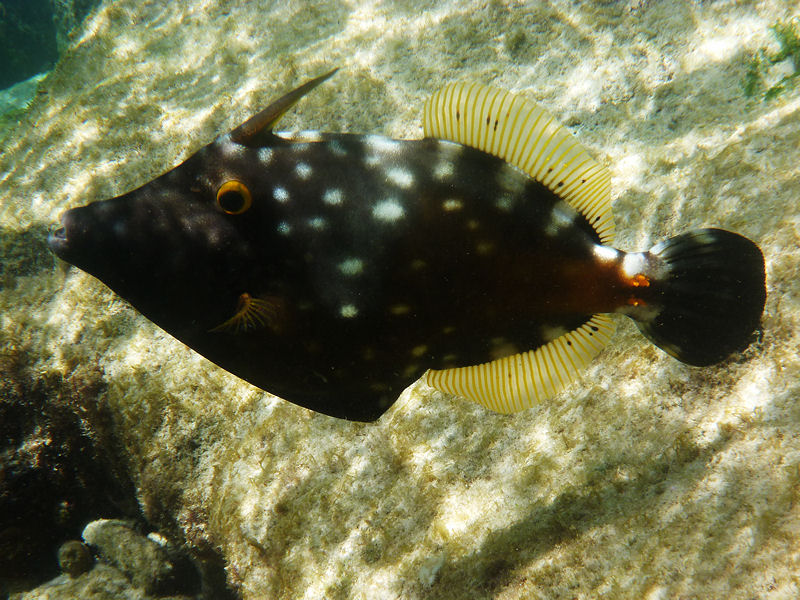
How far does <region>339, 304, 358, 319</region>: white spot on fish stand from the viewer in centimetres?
129

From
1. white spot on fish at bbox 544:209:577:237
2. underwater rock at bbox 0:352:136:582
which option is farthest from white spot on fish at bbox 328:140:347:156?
underwater rock at bbox 0:352:136:582

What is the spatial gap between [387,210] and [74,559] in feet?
14.3

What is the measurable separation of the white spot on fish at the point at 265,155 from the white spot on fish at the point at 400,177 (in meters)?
0.34

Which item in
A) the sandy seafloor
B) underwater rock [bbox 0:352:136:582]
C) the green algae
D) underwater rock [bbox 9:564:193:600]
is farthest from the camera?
underwater rock [bbox 0:352:136:582]

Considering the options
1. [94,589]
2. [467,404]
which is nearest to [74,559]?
[94,589]

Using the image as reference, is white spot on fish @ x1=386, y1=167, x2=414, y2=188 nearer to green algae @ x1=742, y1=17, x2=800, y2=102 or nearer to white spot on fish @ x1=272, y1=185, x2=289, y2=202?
white spot on fish @ x1=272, y1=185, x2=289, y2=202

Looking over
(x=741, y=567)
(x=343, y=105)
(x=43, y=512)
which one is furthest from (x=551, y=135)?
(x=43, y=512)

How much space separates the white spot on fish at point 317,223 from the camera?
126cm

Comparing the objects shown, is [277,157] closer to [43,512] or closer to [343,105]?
[343,105]

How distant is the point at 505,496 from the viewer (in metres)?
2.21

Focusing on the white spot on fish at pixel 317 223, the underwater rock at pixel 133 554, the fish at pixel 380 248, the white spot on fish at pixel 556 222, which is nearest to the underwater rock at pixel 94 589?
the underwater rock at pixel 133 554

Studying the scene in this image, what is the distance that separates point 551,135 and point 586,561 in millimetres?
1757

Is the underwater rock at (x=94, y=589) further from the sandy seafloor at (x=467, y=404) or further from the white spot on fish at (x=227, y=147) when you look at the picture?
the white spot on fish at (x=227, y=147)

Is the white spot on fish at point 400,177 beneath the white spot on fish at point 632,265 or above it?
above
